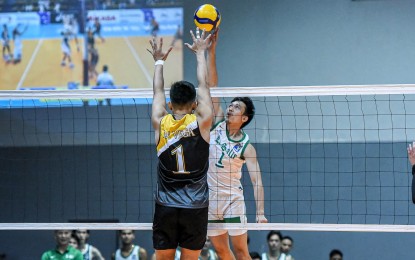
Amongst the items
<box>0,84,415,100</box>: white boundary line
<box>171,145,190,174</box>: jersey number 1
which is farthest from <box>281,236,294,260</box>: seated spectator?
<box>171,145,190,174</box>: jersey number 1

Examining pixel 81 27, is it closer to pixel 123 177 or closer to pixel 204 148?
pixel 123 177

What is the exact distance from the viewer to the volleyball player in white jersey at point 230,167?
8.04 meters

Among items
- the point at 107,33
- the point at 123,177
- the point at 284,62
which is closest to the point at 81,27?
the point at 107,33

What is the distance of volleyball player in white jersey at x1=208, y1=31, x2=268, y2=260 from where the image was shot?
316 inches

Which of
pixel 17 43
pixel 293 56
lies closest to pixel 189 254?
pixel 293 56

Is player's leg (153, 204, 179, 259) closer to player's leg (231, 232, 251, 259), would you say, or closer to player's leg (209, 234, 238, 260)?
player's leg (209, 234, 238, 260)

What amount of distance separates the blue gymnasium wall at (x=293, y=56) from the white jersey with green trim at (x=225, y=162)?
638 centimetres

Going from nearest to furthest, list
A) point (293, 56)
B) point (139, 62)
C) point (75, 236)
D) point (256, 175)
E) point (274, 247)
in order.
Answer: point (256, 175) < point (274, 247) < point (75, 236) < point (293, 56) < point (139, 62)

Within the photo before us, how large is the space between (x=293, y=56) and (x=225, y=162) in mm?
7187

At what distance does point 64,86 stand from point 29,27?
4.88ft

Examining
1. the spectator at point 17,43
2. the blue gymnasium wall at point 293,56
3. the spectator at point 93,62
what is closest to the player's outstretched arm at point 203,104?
the blue gymnasium wall at point 293,56

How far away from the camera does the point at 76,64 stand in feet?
50.3

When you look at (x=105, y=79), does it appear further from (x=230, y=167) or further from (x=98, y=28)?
(x=230, y=167)

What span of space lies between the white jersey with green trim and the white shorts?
0.08 meters
